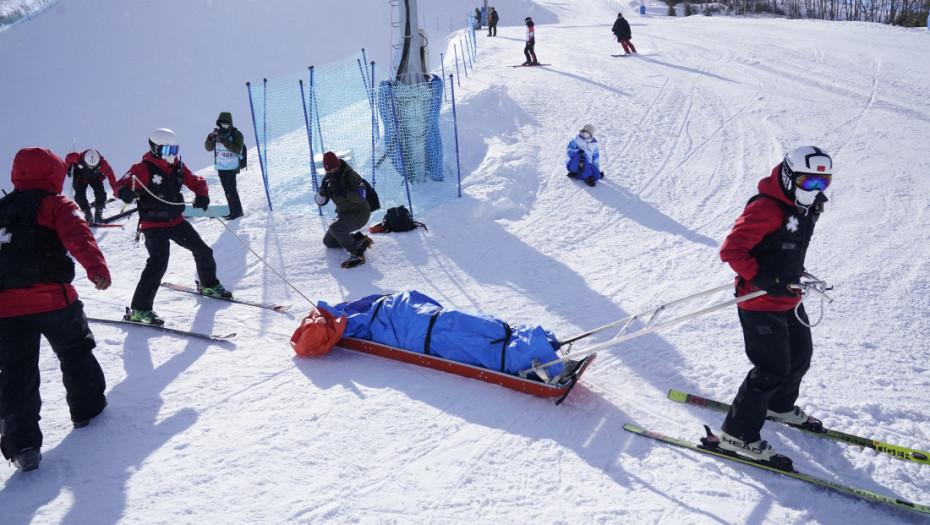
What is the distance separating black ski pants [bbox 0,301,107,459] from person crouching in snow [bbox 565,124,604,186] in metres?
6.92

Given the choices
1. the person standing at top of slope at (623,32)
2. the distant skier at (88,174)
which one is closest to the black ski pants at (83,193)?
the distant skier at (88,174)

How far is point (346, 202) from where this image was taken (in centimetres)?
666

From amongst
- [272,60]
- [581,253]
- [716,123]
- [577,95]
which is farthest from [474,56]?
[272,60]

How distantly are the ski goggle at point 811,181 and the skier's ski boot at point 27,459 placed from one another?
4.23m

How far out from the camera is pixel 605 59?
16.6 metres

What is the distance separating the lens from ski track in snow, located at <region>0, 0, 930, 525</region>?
306cm

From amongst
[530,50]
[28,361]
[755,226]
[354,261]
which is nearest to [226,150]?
[354,261]

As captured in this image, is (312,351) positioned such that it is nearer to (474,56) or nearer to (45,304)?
(45,304)

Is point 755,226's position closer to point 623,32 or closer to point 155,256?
point 155,256

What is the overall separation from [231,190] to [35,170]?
16.5ft

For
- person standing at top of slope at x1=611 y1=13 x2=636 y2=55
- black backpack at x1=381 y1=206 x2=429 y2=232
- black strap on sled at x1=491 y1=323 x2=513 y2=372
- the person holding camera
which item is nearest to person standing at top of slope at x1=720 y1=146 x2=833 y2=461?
black strap on sled at x1=491 y1=323 x2=513 y2=372

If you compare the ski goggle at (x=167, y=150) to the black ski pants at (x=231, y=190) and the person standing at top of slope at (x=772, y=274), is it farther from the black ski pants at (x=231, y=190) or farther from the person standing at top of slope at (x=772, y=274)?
the person standing at top of slope at (x=772, y=274)

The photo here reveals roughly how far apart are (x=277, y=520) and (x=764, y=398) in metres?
2.59

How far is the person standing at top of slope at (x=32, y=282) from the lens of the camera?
10.4ft
